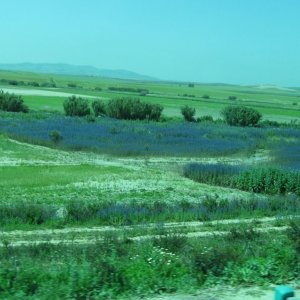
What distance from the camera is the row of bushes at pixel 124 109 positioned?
82500mm

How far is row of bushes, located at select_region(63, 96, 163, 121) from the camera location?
8250cm

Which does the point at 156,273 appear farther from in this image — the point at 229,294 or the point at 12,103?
the point at 12,103

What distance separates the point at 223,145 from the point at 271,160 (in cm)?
724

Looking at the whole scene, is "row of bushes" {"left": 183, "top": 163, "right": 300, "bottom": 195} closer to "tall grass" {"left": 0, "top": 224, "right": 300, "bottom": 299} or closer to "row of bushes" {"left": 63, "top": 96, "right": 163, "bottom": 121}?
"tall grass" {"left": 0, "top": 224, "right": 300, "bottom": 299}

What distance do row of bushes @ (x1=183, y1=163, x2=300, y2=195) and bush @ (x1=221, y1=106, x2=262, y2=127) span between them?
4608 cm

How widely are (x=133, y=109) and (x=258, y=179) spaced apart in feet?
163

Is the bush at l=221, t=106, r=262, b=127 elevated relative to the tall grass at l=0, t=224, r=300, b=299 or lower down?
lower down

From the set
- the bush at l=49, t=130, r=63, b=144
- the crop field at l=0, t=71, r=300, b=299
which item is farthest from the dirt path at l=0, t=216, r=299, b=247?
the bush at l=49, t=130, r=63, b=144

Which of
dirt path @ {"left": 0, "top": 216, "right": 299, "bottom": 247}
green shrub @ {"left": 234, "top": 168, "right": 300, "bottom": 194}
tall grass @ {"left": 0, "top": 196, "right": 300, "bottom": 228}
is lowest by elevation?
green shrub @ {"left": 234, "top": 168, "right": 300, "bottom": 194}

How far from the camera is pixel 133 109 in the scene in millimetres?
82750

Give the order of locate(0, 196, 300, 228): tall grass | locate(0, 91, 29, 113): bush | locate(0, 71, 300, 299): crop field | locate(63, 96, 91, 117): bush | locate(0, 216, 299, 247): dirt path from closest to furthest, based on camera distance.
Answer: locate(0, 71, 300, 299): crop field < locate(0, 216, 299, 247): dirt path < locate(0, 196, 300, 228): tall grass < locate(63, 96, 91, 117): bush < locate(0, 91, 29, 113): bush

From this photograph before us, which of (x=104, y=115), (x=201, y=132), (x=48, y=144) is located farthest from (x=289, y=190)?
(x=104, y=115)

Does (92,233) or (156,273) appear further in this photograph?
(92,233)

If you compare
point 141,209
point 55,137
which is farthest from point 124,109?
point 141,209
